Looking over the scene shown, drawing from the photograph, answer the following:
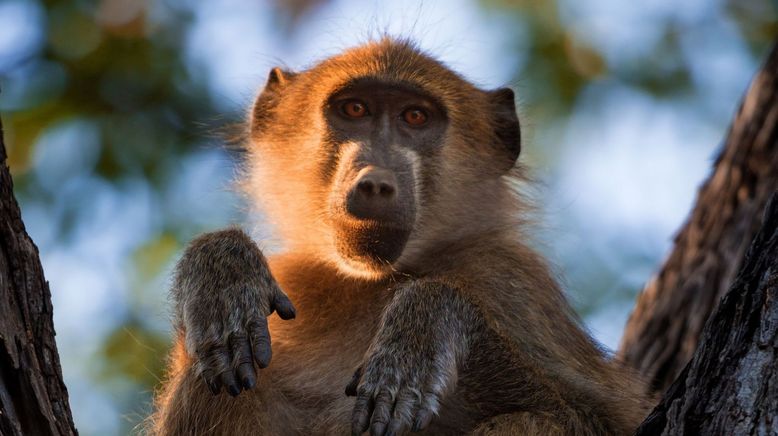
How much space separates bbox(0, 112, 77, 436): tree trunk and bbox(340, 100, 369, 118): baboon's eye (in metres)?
2.69

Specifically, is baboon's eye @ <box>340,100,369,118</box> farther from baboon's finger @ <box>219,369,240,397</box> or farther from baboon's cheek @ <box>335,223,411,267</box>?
baboon's finger @ <box>219,369,240,397</box>

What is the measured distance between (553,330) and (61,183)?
457cm

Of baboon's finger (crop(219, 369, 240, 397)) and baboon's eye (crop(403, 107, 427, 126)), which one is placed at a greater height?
baboon's eye (crop(403, 107, 427, 126))

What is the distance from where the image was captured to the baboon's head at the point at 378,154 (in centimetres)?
562

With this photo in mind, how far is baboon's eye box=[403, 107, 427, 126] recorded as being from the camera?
20.8 ft

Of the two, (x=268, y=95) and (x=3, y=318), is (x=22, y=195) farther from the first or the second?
(x=3, y=318)

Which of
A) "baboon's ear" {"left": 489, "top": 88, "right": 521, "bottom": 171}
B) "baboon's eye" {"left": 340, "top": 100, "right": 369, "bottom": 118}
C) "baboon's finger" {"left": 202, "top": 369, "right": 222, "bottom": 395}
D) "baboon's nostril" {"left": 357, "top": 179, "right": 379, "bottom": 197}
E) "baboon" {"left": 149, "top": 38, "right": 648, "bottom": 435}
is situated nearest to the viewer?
"baboon's finger" {"left": 202, "top": 369, "right": 222, "bottom": 395}

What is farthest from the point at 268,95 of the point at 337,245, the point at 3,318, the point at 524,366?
the point at 3,318

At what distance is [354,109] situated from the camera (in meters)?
6.33

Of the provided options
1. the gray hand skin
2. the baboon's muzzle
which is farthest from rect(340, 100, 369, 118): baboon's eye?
the gray hand skin

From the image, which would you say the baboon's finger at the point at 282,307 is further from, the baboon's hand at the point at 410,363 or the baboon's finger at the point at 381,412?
the baboon's finger at the point at 381,412

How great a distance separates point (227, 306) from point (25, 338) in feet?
3.93

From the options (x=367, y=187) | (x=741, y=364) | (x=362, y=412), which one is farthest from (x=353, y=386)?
(x=741, y=364)

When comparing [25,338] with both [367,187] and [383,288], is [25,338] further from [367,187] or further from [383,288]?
[383,288]
